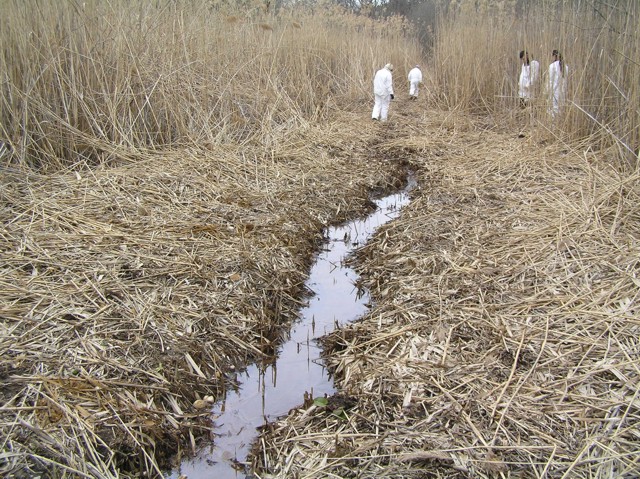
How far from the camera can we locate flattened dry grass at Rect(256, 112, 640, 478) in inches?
69.9

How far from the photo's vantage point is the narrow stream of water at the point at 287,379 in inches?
78.1

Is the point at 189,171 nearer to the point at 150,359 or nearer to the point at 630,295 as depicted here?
the point at 150,359

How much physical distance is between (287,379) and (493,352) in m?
0.99

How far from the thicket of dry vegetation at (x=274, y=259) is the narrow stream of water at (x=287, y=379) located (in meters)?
0.09

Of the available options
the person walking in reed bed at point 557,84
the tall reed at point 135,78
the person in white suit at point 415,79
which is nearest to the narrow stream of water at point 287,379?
the tall reed at point 135,78

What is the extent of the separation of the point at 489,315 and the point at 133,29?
3.92 m

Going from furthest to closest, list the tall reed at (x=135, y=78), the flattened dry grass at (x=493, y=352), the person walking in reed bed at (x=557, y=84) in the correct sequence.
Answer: the person walking in reed bed at (x=557, y=84) → the tall reed at (x=135, y=78) → the flattened dry grass at (x=493, y=352)

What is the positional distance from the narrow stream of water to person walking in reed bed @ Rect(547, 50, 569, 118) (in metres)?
2.81

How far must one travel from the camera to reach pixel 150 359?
227cm

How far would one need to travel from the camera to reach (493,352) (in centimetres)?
228

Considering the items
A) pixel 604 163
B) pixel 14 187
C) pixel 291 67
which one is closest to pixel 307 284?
pixel 14 187

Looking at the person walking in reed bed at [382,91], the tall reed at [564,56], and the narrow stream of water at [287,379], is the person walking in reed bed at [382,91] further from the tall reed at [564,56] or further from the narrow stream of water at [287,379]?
the narrow stream of water at [287,379]

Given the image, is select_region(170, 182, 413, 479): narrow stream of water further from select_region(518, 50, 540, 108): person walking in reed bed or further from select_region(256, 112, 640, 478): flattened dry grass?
select_region(518, 50, 540, 108): person walking in reed bed

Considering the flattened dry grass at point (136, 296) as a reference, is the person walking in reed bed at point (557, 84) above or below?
above
